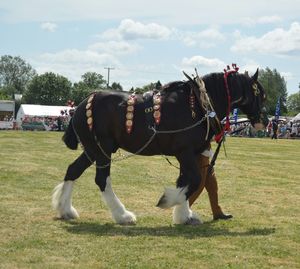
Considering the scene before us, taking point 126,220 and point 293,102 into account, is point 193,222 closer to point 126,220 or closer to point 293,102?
point 126,220

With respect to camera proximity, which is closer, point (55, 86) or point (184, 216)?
point (184, 216)

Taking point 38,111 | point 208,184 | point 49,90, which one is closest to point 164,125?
point 208,184

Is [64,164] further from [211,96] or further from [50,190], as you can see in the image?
[211,96]

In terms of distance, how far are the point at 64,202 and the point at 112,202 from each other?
82 cm

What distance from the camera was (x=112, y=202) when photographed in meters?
8.70

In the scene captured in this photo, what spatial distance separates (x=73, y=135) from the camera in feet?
31.0

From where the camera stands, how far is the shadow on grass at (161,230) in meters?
7.84

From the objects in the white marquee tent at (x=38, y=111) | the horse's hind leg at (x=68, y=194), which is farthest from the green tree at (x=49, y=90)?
the horse's hind leg at (x=68, y=194)

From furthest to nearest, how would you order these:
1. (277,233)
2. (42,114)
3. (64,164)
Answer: (42,114), (64,164), (277,233)

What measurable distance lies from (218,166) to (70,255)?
39.7 ft

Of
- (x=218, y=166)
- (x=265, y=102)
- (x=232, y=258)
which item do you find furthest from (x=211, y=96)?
(x=218, y=166)

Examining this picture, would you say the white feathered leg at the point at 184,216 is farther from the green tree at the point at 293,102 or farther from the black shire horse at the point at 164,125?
the green tree at the point at 293,102

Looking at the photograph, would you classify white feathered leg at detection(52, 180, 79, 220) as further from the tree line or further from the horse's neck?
the tree line

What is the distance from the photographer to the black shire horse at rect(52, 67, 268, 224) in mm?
8367
